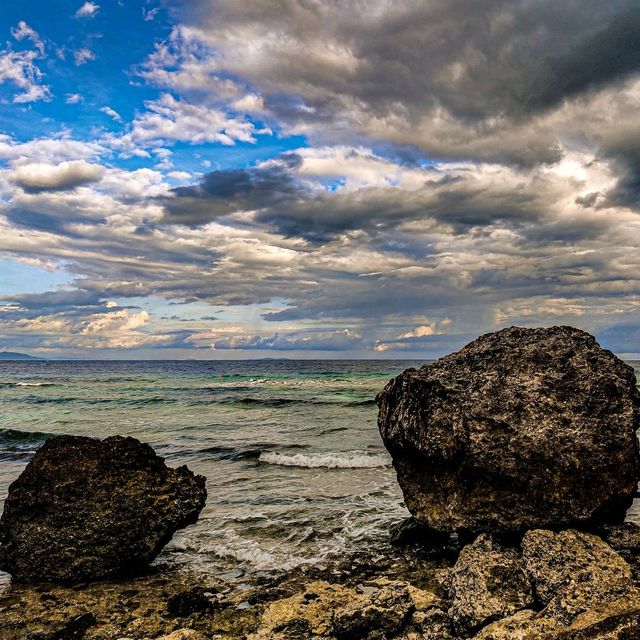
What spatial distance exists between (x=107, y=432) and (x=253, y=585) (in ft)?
64.4

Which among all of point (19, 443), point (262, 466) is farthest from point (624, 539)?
point (19, 443)

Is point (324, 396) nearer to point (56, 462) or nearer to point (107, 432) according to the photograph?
point (107, 432)

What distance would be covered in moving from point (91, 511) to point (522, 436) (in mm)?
6360

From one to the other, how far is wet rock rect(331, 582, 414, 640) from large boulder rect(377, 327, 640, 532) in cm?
215

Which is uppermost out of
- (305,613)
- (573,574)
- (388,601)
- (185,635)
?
(573,574)

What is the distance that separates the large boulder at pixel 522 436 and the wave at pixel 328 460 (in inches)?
290

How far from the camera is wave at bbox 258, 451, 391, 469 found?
50.6 ft

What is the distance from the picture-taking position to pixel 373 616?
5.29 metres

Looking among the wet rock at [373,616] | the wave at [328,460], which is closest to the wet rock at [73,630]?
the wet rock at [373,616]

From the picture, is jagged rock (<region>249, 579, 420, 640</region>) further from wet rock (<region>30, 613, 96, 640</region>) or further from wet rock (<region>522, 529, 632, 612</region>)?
wet rock (<region>30, 613, 96, 640</region>)

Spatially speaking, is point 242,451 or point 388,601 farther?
point 242,451

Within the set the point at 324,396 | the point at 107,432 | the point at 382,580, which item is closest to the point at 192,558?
the point at 382,580

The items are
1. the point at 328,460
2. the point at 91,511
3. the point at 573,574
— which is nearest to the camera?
the point at 573,574

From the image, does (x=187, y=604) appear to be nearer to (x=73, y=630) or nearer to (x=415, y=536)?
(x=73, y=630)
